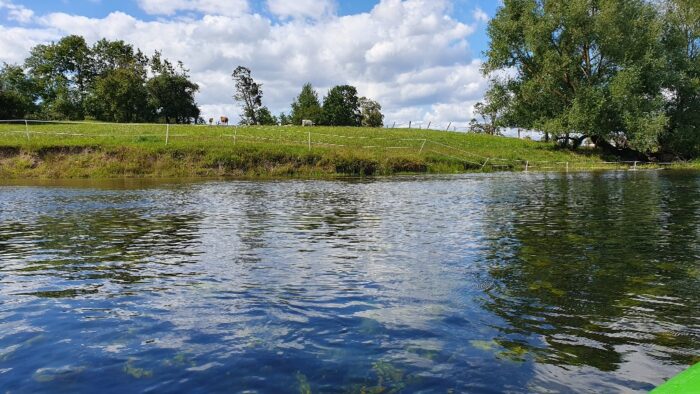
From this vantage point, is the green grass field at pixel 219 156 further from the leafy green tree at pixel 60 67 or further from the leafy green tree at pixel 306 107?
the leafy green tree at pixel 306 107

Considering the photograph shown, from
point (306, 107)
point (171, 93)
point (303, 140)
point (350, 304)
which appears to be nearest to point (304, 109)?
point (306, 107)

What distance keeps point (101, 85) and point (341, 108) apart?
64.0 metres

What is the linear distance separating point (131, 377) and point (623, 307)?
22.9 ft

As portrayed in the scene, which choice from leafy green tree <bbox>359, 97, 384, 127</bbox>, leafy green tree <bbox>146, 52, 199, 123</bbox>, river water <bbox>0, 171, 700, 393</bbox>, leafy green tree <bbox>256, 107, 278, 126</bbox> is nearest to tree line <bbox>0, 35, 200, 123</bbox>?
leafy green tree <bbox>146, 52, 199, 123</bbox>

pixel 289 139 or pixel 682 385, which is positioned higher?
pixel 289 139

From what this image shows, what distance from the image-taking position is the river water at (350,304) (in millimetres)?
5789

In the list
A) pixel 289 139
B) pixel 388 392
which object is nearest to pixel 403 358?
pixel 388 392

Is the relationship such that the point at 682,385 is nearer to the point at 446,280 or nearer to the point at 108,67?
the point at 446,280

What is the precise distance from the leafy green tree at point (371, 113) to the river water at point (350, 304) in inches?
5112

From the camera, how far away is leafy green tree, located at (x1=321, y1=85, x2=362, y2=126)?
5217 inches

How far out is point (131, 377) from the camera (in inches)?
227

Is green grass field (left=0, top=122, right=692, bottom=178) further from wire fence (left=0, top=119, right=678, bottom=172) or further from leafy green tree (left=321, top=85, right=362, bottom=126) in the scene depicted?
leafy green tree (left=321, top=85, right=362, bottom=126)

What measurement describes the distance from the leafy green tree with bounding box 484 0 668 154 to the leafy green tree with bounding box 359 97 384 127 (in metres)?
87.1

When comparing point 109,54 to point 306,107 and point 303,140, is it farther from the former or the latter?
point 303,140
